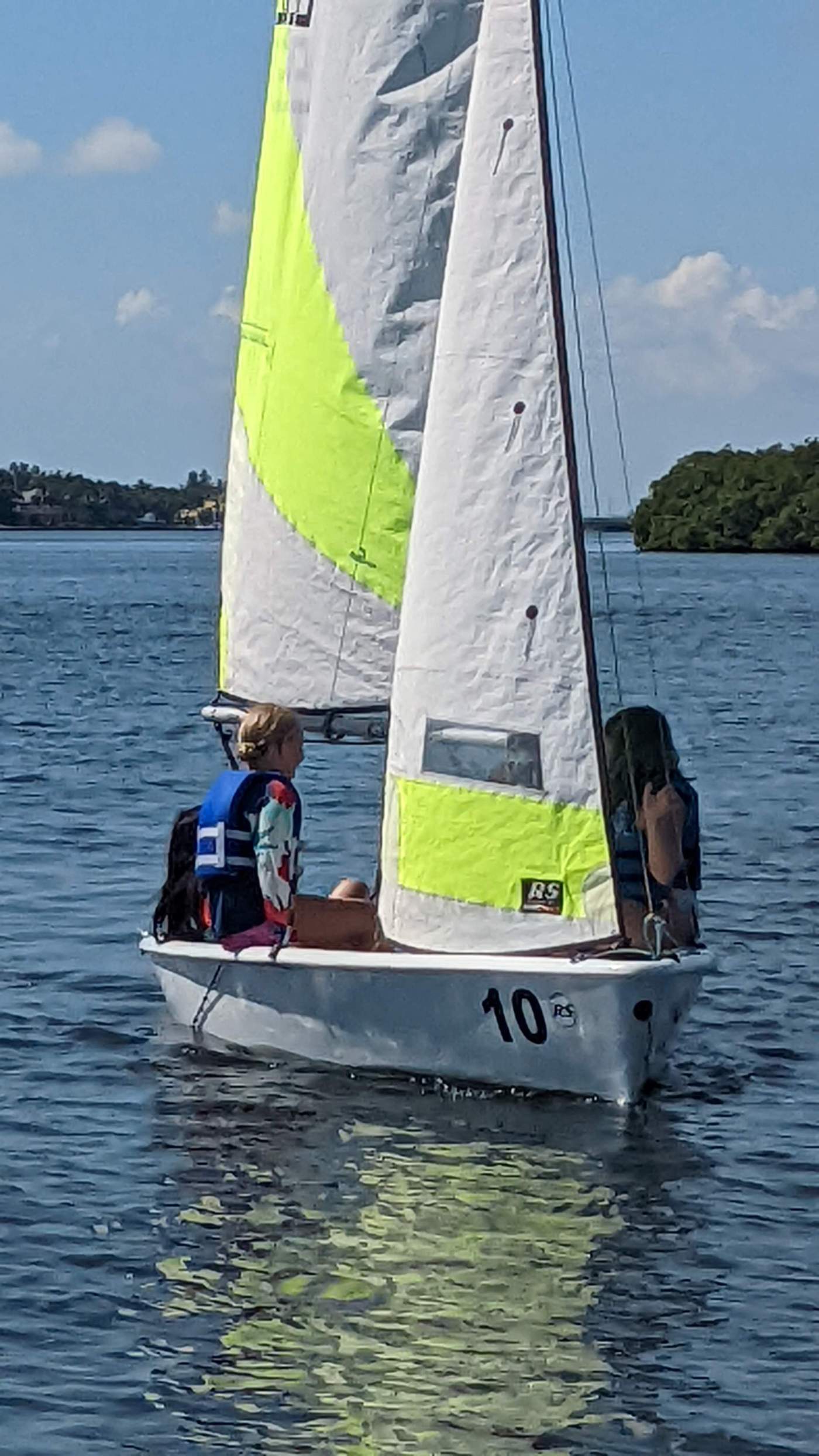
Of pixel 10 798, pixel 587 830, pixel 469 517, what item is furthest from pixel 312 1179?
pixel 10 798

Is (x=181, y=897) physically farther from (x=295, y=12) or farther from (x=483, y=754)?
(x=295, y=12)

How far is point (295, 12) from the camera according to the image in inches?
532

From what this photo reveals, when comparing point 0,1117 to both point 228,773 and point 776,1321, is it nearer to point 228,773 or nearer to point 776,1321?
point 228,773

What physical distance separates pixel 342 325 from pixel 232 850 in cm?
296

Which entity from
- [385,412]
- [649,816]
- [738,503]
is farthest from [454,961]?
[738,503]

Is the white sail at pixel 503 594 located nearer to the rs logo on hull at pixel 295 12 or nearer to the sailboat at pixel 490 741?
the sailboat at pixel 490 741

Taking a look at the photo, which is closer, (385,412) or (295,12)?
(385,412)

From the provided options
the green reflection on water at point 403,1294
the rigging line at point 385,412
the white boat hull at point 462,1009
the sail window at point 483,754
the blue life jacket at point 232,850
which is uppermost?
the rigging line at point 385,412

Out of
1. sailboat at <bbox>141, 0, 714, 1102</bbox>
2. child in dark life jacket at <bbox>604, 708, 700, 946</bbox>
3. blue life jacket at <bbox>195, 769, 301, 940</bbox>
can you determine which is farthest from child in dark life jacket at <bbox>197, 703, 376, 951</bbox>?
child in dark life jacket at <bbox>604, 708, 700, 946</bbox>

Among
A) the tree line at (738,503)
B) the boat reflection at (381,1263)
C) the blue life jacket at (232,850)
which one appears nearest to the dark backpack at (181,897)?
the blue life jacket at (232,850)

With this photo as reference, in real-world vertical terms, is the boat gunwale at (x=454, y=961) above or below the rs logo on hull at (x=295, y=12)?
below

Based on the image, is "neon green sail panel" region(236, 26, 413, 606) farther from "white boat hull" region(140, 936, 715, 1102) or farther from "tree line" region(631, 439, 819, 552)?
"tree line" region(631, 439, 819, 552)

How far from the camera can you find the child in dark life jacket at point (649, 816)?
36.9 ft

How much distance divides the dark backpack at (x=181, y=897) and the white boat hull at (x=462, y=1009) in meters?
0.12
